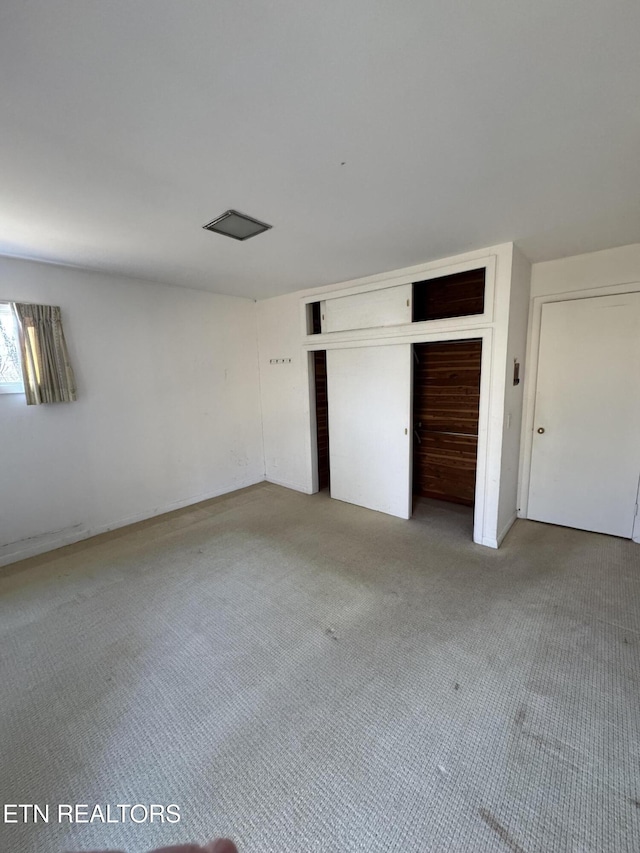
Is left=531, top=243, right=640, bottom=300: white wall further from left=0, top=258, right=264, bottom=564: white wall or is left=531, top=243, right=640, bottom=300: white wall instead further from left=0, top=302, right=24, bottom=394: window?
left=0, top=302, right=24, bottom=394: window

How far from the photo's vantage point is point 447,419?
3.86 m

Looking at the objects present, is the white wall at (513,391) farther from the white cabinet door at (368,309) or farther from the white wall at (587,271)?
the white cabinet door at (368,309)

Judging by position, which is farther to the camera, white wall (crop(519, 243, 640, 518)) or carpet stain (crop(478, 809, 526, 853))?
white wall (crop(519, 243, 640, 518))

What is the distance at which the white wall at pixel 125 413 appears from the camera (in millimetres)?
2855

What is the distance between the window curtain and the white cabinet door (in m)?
2.51

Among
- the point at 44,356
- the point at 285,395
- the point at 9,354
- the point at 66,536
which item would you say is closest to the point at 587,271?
the point at 285,395

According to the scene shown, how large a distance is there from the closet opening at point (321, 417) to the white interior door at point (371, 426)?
0.43 meters

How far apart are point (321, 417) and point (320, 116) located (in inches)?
133

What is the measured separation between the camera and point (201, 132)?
1287 millimetres

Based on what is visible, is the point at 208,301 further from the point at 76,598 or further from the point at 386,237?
the point at 76,598

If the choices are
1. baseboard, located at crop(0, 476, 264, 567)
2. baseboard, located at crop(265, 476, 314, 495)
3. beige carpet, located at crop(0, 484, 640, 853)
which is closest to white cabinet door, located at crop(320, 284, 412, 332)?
baseboard, located at crop(265, 476, 314, 495)

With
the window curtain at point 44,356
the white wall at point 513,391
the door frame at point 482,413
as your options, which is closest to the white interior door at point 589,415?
the white wall at point 513,391

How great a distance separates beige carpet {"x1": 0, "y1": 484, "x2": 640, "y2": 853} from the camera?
1.14 metres

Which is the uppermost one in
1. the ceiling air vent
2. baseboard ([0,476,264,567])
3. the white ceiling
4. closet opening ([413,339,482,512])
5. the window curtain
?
the ceiling air vent
